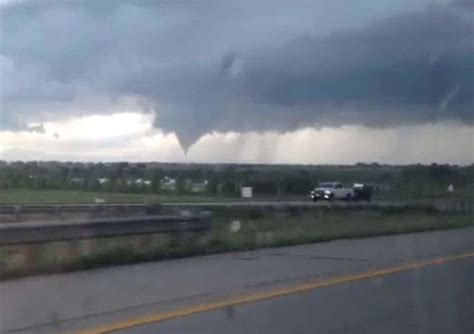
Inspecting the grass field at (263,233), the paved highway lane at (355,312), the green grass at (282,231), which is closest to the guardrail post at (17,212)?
the grass field at (263,233)

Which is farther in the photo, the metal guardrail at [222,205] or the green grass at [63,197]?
the metal guardrail at [222,205]

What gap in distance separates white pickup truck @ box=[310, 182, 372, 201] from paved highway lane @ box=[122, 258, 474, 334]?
2294cm

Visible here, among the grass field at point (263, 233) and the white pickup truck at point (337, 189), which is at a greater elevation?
the white pickup truck at point (337, 189)

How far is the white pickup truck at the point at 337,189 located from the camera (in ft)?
132

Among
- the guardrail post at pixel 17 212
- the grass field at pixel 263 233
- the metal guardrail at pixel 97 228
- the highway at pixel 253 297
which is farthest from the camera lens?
the guardrail post at pixel 17 212

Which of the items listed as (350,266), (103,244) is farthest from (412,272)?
(103,244)

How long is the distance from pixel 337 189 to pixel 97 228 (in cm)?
2436

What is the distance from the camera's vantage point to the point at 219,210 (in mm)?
32281

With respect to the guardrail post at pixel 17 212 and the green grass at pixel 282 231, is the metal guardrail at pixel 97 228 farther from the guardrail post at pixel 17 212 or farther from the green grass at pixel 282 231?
the guardrail post at pixel 17 212

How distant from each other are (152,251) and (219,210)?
1256 centimetres

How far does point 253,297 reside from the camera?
14586 millimetres

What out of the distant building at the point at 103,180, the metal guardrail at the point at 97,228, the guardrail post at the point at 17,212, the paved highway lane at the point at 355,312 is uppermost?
the distant building at the point at 103,180

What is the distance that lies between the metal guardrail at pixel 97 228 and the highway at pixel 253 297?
1105mm

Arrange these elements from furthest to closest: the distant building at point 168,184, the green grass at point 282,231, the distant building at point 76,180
Answer: the distant building at point 168,184, the distant building at point 76,180, the green grass at point 282,231
